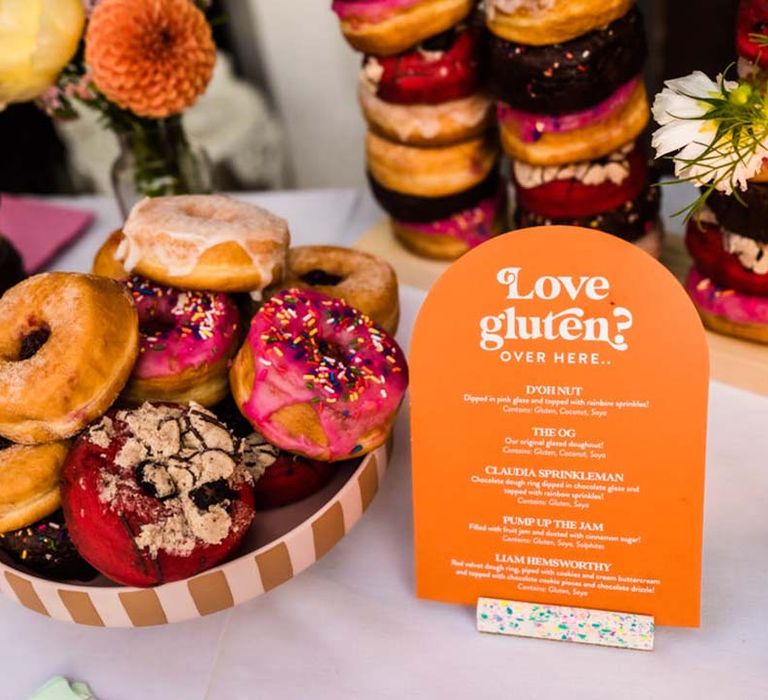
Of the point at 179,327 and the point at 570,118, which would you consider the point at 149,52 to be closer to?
the point at 179,327

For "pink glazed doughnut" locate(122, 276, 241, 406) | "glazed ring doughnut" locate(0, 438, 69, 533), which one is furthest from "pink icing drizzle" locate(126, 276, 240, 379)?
"glazed ring doughnut" locate(0, 438, 69, 533)

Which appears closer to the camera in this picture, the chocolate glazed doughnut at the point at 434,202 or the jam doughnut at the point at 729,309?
the jam doughnut at the point at 729,309

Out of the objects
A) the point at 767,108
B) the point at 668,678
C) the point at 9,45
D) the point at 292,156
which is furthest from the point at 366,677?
the point at 292,156

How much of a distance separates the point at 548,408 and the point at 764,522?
1.13 ft

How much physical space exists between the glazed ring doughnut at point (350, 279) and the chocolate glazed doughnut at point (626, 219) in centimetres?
30

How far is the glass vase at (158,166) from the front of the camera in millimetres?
1329

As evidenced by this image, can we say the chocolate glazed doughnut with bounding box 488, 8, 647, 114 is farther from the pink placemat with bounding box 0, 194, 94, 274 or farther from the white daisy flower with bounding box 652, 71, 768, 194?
the pink placemat with bounding box 0, 194, 94, 274

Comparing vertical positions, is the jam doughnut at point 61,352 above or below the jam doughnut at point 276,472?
above

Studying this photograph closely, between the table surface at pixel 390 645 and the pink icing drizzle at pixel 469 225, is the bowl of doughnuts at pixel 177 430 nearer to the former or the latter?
the table surface at pixel 390 645

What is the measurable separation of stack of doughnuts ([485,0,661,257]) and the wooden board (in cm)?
9

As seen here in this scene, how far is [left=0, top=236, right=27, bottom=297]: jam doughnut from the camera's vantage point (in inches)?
50.8

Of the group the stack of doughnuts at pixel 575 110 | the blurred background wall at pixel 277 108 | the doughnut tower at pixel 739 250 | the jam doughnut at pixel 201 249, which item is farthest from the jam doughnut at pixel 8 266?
the blurred background wall at pixel 277 108

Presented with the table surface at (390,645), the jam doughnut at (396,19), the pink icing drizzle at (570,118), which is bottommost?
the table surface at (390,645)

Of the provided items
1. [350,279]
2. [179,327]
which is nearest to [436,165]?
[350,279]
